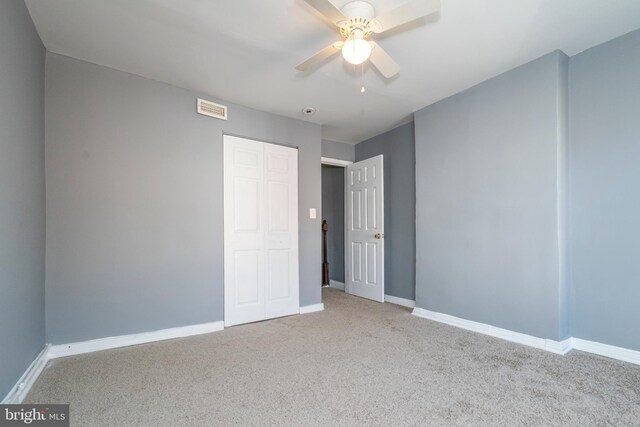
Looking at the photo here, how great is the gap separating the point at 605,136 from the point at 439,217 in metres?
1.53

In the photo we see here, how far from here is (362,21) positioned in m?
1.93

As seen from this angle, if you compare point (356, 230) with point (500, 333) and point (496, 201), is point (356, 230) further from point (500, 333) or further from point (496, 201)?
point (500, 333)

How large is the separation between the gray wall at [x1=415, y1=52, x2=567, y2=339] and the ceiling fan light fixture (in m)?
1.72

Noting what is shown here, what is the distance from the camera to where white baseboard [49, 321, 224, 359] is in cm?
251

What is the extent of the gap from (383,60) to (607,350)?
9.05 ft

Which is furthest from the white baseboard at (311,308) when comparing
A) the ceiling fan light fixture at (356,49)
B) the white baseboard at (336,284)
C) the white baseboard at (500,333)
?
the ceiling fan light fixture at (356,49)

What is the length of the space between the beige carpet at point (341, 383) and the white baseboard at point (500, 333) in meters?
0.09

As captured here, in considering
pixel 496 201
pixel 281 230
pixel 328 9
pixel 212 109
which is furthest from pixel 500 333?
pixel 212 109

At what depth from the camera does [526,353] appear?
2.55 metres

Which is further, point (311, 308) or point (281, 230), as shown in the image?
point (311, 308)

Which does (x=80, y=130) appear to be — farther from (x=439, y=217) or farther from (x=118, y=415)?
(x=439, y=217)

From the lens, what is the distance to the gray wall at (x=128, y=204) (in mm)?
2553

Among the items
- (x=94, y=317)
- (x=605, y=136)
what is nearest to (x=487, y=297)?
(x=605, y=136)

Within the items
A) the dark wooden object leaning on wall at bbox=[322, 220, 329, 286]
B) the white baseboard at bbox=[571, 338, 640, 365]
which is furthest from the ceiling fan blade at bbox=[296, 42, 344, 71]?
the dark wooden object leaning on wall at bbox=[322, 220, 329, 286]
